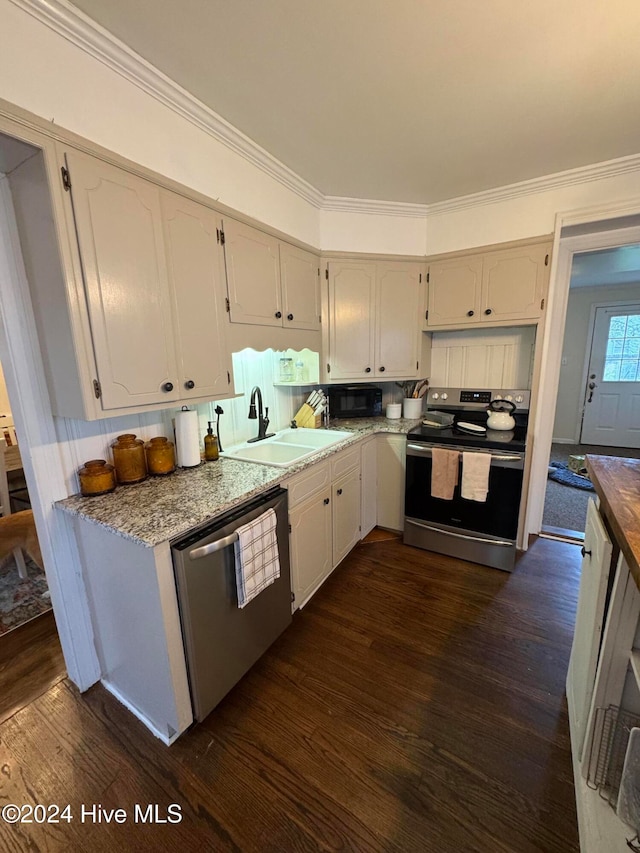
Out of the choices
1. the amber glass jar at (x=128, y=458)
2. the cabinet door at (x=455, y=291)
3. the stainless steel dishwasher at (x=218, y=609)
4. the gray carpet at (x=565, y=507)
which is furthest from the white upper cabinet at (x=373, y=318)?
the gray carpet at (x=565, y=507)

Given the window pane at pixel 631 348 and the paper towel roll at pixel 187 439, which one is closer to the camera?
the paper towel roll at pixel 187 439

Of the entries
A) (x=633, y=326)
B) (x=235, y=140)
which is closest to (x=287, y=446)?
(x=235, y=140)

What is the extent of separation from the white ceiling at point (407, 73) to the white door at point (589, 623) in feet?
5.76

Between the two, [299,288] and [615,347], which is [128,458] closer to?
[299,288]

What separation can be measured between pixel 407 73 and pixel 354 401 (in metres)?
1.98

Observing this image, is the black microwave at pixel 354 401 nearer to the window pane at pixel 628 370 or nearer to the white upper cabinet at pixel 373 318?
the white upper cabinet at pixel 373 318

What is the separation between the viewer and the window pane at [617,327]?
5047mm

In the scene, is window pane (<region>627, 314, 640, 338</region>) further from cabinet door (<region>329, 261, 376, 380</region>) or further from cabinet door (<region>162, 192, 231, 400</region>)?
cabinet door (<region>162, 192, 231, 400</region>)

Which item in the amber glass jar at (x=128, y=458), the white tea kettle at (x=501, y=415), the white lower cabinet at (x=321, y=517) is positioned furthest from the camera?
the white tea kettle at (x=501, y=415)

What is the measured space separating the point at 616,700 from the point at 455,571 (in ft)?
4.69

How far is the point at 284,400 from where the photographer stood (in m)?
2.69

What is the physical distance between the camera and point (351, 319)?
2.69 m

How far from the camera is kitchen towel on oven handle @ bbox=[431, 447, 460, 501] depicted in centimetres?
242

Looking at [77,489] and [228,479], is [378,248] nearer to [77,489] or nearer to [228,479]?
[228,479]
